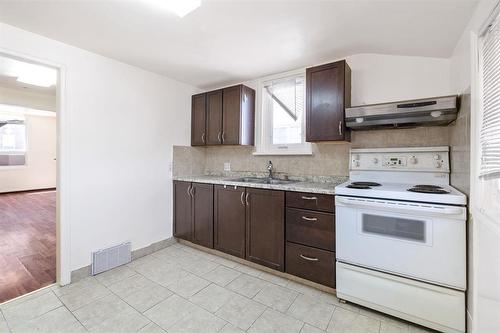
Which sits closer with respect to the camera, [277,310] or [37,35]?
[277,310]

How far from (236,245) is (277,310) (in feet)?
2.83

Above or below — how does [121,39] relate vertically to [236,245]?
above

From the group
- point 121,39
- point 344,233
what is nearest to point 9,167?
point 121,39

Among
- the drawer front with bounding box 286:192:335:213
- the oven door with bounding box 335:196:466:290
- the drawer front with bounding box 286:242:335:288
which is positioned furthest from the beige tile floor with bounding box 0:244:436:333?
the drawer front with bounding box 286:192:335:213

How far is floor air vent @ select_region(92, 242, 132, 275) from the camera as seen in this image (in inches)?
91.6

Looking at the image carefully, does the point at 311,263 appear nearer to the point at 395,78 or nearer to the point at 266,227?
the point at 266,227

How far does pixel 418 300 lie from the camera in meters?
1.60

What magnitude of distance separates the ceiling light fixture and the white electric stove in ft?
5.72

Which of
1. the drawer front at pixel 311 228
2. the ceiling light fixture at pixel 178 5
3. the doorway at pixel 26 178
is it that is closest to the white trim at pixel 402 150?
the drawer front at pixel 311 228

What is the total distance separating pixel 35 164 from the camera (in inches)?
278

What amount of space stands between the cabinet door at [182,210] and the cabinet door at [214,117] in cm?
71

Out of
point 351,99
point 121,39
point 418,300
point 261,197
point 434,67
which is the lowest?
point 418,300

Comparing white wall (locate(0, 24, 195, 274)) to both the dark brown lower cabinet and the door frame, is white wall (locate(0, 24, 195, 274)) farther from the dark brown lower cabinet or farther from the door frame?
the dark brown lower cabinet

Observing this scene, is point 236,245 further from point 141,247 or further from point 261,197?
point 141,247
